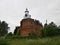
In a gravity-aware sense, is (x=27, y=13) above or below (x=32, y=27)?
above

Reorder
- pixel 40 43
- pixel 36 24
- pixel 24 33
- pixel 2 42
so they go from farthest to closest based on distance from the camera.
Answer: pixel 36 24 → pixel 24 33 → pixel 2 42 → pixel 40 43

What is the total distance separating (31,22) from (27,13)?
Result: 3.42m

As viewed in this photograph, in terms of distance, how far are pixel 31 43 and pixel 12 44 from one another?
1.88 metres

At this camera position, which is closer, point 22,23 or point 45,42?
point 45,42

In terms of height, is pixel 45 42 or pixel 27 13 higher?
pixel 27 13

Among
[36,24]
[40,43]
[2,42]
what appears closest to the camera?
[40,43]

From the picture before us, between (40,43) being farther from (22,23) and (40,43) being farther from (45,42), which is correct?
(22,23)

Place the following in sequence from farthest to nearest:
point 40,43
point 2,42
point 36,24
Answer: point 36,24, point 2,42, point 40,43

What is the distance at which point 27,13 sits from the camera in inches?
2281

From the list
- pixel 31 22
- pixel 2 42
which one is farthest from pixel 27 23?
pixel 2 42

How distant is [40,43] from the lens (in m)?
19.5

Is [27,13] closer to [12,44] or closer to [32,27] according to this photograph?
[32,27]

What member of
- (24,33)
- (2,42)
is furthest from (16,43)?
(24,33)

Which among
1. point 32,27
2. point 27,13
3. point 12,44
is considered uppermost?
point 27,13
